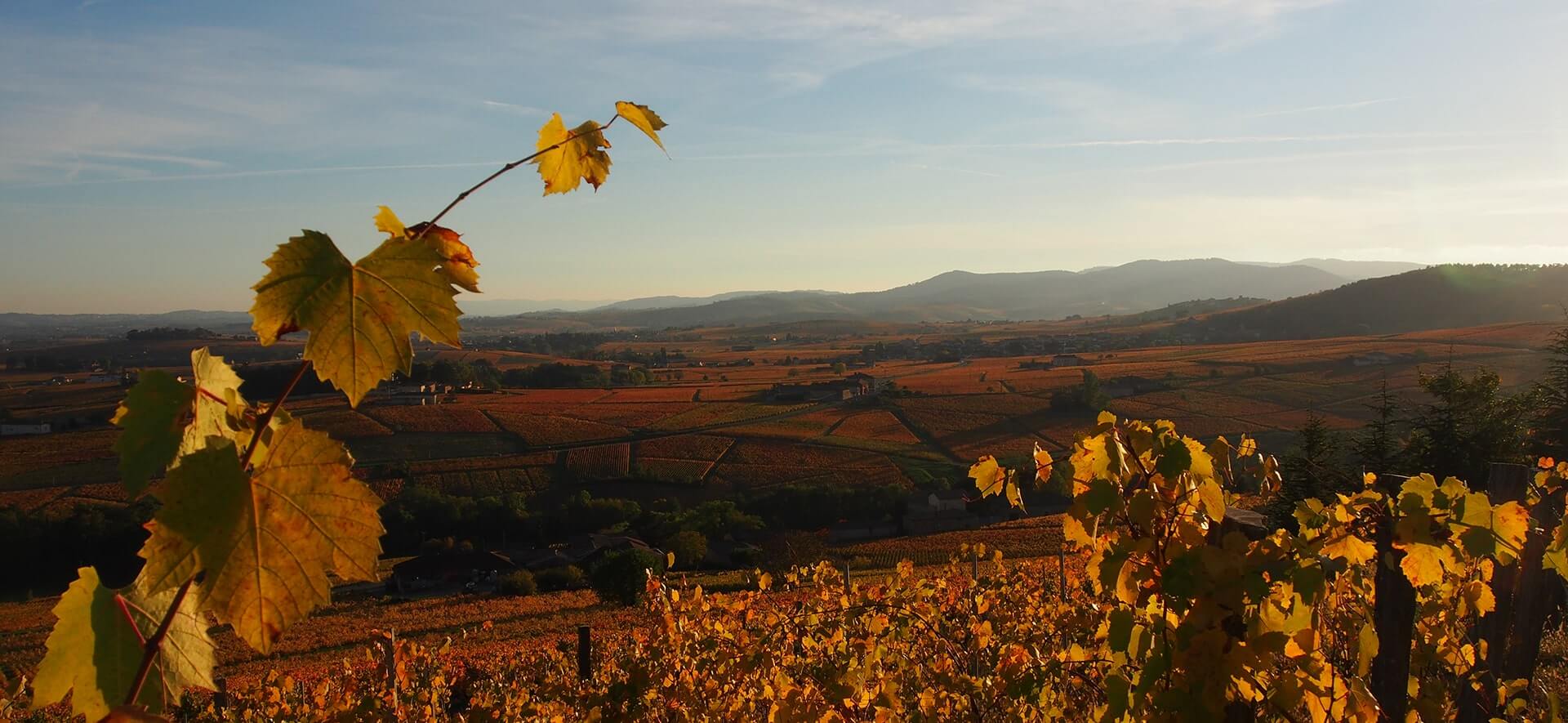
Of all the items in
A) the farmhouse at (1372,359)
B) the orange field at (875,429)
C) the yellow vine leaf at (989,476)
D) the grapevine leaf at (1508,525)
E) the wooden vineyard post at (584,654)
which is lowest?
the orange field at (875,429)

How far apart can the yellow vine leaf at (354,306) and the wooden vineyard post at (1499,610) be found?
312 cm

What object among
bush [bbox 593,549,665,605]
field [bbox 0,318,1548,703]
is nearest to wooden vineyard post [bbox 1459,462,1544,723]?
bush [bbox 593,549,665,605]

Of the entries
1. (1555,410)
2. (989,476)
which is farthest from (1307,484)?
(989,476)

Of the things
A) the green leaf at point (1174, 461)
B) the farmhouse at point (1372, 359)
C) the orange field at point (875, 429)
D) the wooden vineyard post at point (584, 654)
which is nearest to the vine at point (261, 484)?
the green leaf at point (1174, 461)

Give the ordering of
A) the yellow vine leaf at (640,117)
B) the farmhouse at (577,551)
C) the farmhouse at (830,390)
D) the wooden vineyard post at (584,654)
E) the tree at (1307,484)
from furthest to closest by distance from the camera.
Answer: the farmhouse at (830,390) < the farmhouse at (577,551) < the tree at (1307,484) < the wooden vineyard post at (584,654) < the yellow vine leaf at (640,117)

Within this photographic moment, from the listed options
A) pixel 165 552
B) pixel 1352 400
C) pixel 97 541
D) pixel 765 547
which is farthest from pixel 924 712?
pixel 1352 400

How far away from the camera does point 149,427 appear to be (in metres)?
0.68

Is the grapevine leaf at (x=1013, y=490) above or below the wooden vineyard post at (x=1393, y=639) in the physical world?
above

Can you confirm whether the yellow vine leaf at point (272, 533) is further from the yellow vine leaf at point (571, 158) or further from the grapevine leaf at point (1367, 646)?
the grapevine leaf at point (1367, 646)

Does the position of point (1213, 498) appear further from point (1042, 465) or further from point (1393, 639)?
point (1393, 639)

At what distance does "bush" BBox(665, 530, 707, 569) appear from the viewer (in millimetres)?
29172

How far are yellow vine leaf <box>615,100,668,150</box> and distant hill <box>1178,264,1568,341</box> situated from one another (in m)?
98.6

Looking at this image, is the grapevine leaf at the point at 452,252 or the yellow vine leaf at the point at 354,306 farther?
the grapevine leaf at the point at 452,252

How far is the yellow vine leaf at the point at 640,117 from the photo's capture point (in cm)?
104
